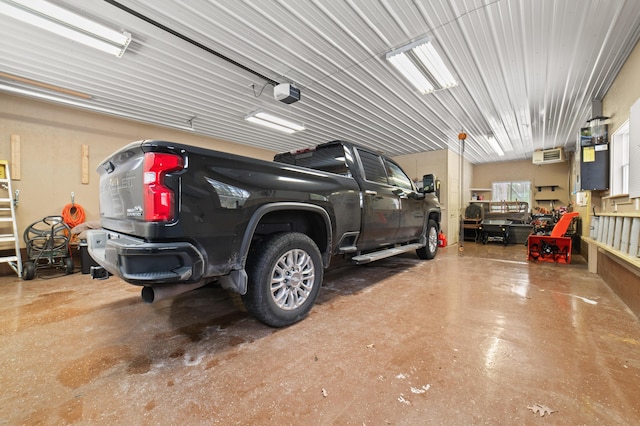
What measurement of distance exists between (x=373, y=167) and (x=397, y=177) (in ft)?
2.61

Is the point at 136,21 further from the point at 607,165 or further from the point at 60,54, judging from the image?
the point at 607,165

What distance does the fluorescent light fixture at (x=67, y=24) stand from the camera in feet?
7.88

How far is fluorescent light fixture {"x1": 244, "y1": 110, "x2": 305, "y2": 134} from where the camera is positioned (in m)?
5.26

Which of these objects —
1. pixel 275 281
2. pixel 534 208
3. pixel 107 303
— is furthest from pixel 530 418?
pixel 534 208

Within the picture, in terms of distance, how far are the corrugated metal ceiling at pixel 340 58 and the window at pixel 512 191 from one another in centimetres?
546

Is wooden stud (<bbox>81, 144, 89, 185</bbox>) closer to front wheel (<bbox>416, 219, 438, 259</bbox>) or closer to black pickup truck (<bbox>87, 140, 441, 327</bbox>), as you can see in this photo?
black pickup truck (<bbox>87, 140, 441, 327</bbox>)

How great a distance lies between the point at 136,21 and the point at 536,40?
14.7 ft

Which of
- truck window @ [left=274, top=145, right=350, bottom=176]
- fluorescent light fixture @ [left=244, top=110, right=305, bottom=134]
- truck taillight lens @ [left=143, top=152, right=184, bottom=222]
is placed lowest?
truck taillight lens @ [left=143, top=152, right=184, bottom=222]

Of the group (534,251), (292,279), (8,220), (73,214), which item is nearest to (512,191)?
(534,251)

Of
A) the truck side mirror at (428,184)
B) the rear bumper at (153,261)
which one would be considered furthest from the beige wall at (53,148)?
the truck side mirror at (428,184)

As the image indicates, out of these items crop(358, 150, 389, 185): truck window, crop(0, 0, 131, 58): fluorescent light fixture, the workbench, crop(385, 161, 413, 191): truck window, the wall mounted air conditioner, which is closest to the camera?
crop(0, 0, 131, 58): fluorescent light fixture

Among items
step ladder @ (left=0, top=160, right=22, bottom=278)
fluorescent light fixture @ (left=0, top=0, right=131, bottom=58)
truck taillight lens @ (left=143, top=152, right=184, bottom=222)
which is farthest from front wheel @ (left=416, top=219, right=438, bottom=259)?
step ladder @ (left=0, top=160, right=22, bottom=278)

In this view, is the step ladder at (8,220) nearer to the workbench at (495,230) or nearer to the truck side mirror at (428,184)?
the truck side mirror at (428,184)

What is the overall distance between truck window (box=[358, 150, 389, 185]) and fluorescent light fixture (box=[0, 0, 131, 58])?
3.00m
